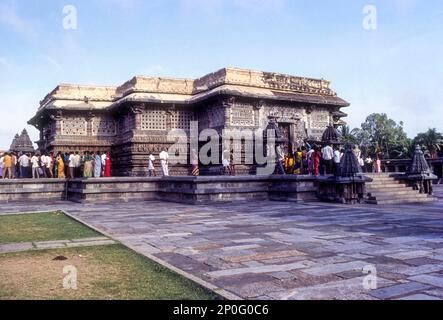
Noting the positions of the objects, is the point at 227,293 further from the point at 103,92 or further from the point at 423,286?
the point at 103,92

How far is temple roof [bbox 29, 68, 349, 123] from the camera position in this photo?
68.3ft

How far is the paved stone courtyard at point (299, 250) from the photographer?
3666mm

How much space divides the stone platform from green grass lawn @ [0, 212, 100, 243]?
460 cm

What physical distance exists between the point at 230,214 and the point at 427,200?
23.8 ft

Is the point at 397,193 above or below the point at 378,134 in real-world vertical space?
below

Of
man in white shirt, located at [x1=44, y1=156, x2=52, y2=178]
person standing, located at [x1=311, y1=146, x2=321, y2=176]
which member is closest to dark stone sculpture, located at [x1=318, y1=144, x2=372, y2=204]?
person standing, located at [x1=311, y1=146, x2=321, y2=176]

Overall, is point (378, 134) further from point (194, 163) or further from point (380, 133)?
point (194, 163)

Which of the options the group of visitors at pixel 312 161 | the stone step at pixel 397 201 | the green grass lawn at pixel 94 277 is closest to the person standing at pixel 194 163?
the group of visitors at pixel 312 161

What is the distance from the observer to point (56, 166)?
19.6 metres

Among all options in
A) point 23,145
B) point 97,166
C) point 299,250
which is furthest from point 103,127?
point 299,250

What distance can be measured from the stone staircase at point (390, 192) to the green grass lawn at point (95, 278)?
30.6 ft

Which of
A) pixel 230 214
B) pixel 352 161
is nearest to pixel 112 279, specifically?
pixel 230 214

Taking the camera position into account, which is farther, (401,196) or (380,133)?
(380,133)

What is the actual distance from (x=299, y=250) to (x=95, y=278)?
8.49 ft
